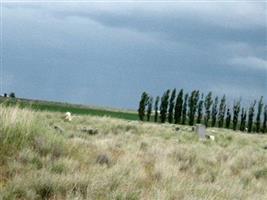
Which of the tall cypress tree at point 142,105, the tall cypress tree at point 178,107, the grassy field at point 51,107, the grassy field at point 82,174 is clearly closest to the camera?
the grassy field at point 82,174

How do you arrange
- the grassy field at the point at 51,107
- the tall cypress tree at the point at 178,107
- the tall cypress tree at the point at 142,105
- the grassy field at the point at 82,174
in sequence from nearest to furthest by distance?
the grassy field at the point at 82,174 < the grassy field at the point at 51,107 < the tall cypress tree at the point at 178,107 < the tall cypress tree at the point at 142,105

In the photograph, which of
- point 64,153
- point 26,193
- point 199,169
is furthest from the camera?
point 199,169

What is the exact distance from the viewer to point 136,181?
36.6ft

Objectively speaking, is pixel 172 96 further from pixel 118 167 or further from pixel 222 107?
pixel 118 167

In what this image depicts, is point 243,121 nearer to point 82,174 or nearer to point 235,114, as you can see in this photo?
point 235,114

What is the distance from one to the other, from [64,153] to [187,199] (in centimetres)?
318

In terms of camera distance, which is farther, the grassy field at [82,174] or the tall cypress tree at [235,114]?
the tall cypress tree at [235,114]

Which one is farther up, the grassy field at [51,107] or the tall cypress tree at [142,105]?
the tall cypress tree at [142,105]

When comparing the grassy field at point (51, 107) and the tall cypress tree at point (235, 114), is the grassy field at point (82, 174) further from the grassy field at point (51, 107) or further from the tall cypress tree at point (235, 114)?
the tall cypress tree at point (235, 114)

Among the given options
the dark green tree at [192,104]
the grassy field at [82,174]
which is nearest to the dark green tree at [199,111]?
the dark green tree at [192,104]

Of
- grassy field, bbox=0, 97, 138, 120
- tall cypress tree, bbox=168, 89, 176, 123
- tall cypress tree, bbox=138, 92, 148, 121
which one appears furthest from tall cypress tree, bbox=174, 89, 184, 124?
grassy field, bbox=0, 97, 138, 120

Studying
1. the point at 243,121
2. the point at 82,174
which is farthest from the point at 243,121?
the point at 82,174

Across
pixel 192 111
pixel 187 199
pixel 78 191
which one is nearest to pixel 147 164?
pixel 187 199

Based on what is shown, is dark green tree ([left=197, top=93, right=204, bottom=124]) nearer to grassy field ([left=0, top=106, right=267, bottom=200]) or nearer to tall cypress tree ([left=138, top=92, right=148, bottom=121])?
tall cypress tree ([left=138, top=92, right=148, bottom=121])
